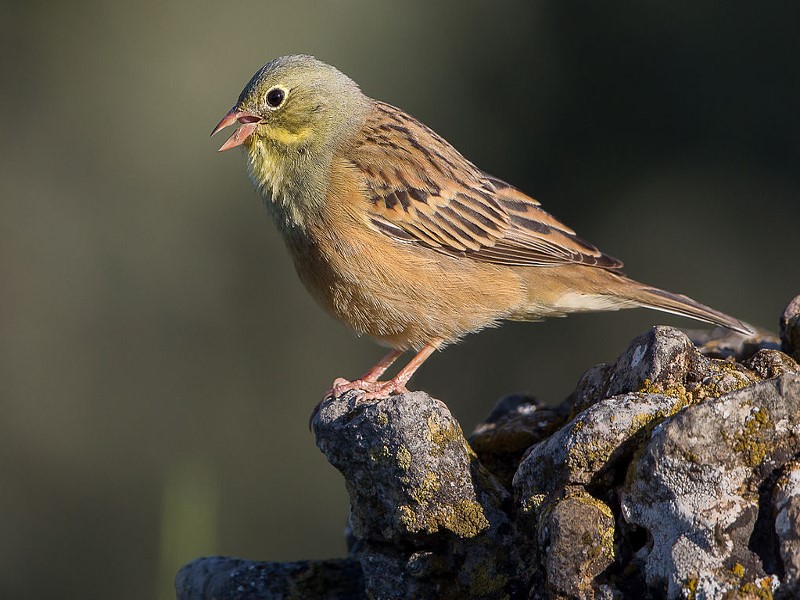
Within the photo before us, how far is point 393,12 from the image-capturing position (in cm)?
1146

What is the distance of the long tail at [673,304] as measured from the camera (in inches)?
224

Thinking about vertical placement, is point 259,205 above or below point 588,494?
above

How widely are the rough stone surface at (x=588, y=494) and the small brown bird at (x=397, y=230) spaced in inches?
49.2

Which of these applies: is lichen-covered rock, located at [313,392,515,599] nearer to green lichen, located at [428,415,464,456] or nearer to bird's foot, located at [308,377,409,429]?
green lichen, located at [428,415,464,456]

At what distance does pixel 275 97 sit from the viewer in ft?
20.0

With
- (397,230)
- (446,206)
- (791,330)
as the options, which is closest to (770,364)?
(791,330)

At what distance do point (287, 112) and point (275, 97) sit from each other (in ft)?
0.33

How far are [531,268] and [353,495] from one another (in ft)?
8.15

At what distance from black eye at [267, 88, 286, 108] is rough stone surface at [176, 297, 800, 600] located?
2.32 m

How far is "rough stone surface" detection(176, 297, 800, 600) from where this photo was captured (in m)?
3.15

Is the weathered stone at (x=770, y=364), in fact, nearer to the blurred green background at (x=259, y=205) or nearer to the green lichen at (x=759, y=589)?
the green lichen at (x=759, y=589)

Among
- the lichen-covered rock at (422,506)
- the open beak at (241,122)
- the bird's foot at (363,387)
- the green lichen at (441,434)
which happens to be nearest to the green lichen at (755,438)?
the lichen-covered rock at (422,506)

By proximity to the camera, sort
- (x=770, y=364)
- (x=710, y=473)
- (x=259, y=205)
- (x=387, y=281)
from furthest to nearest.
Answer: (x=259, y=205), (x=387, y=281), (x=770, y=364), (x=710, y=473)

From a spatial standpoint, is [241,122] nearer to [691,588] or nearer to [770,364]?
[770,364]
